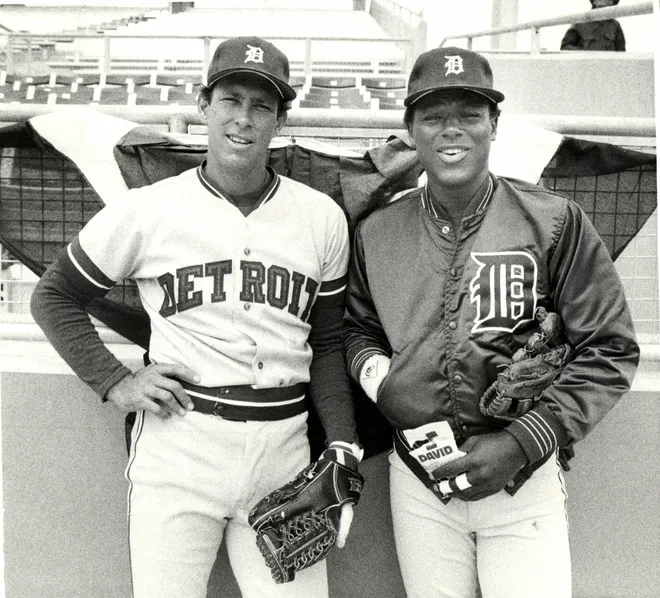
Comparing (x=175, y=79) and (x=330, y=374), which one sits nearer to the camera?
(x=330, y=374)

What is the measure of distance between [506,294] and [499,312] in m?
0.04

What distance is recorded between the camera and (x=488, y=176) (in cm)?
184

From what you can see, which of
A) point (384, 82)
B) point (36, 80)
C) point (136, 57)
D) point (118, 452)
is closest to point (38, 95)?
point (36, 80)

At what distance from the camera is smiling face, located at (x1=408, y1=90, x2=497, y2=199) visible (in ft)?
5.62

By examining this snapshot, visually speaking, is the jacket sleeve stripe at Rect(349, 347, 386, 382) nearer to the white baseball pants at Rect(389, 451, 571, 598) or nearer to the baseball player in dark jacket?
the baseball player in dark jacket

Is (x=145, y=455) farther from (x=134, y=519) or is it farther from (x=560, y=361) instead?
(x=560, y=361)

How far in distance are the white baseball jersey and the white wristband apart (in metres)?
0.16

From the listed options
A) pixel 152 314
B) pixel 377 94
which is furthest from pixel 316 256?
pixel 377 94

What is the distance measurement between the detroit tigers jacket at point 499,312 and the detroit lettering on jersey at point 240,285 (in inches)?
8.5

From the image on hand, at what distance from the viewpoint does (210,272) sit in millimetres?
1817

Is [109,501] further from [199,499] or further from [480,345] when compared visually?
[480,345]

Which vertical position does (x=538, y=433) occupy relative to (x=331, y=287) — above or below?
below

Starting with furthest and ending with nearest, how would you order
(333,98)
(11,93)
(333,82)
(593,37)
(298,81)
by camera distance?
1. (298,81)
2. (333,82)
3. (11,93)
4. (333,98)
5. (593,37)

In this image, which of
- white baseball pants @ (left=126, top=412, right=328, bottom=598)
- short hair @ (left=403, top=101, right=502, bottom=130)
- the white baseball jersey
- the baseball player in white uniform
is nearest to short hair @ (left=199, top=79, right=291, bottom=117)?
the baseball player in white uniform
